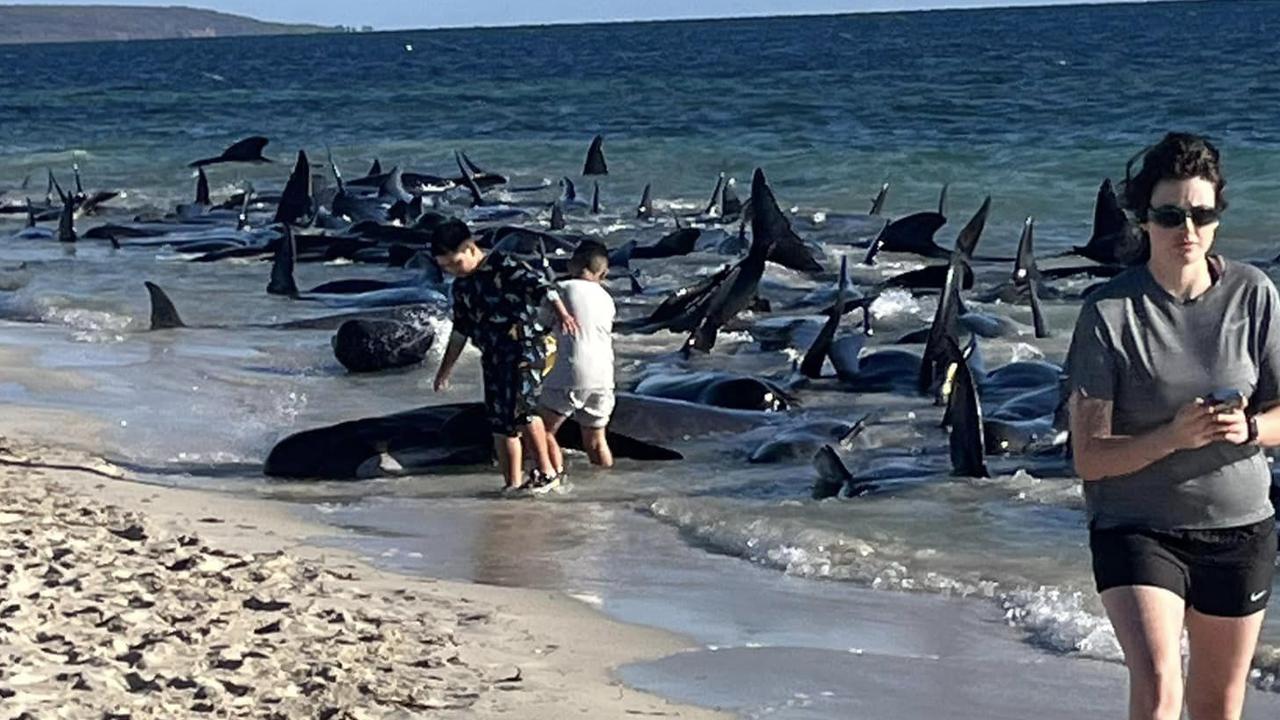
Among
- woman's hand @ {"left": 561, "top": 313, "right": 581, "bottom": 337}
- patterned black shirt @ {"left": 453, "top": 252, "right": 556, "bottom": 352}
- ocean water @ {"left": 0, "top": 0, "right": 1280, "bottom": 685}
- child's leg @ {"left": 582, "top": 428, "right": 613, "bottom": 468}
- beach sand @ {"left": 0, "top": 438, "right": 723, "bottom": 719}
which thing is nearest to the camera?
beach sand @ {"left": 0, "top": 438, "right": 723, "bottom": 719}

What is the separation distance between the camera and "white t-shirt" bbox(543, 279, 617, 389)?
10.7 metres

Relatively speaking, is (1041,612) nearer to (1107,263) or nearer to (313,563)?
(313,563)

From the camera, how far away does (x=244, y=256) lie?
2255cm

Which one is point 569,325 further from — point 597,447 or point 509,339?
point 597,447

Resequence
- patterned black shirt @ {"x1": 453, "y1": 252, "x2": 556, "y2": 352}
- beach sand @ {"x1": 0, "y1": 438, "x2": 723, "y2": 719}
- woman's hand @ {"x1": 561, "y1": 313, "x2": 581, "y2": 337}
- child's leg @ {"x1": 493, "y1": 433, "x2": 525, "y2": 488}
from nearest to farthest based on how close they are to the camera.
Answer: beach sand @ {"x1": 0, "y1": 438, "x2": 723, "y2": 719}
patterned black shirt @ {"x1": 453, "y1": 252, "x2": 556, "y2": 352}
child's leg @ {"x1": 493, "y1": 433, "x2": 525, "y2": 488}
woman's hand @ {"x1": 561, "y1": 313, "x2": 581, "y2": 337}

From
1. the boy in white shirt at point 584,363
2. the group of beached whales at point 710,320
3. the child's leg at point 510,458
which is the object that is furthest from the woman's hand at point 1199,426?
the boy in white shirt at point 584,363

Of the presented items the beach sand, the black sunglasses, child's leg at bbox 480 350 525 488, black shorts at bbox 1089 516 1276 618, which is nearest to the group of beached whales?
child's leg at bbox 480 350 525 488

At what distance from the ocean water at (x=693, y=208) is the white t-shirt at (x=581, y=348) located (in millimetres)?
441

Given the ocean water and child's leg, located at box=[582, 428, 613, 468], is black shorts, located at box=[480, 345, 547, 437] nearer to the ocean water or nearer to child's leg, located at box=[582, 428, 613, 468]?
the ocean water

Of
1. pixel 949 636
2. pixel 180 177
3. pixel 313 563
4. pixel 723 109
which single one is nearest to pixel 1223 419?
pixel 949 636

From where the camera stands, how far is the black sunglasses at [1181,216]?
4.55 meters

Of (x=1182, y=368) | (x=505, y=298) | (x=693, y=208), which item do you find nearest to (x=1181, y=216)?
(x=1182, y=368)

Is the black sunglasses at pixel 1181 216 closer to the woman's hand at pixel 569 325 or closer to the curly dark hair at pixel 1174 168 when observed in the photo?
the curly dark hair at pixel 1174 168

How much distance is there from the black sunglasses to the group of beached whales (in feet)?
17.6
